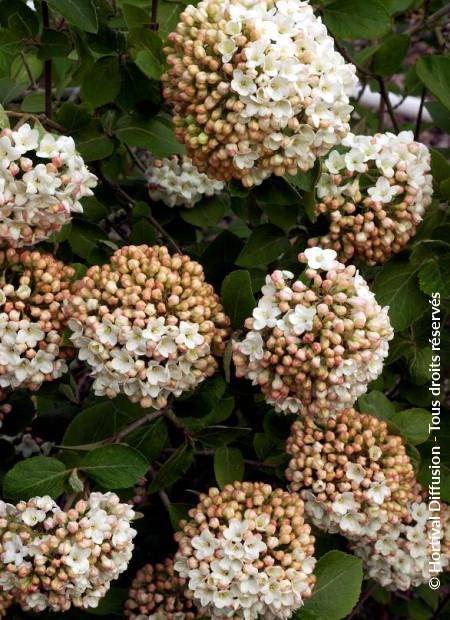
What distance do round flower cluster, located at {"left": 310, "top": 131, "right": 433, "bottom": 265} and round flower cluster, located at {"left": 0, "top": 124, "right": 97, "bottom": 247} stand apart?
68 cm

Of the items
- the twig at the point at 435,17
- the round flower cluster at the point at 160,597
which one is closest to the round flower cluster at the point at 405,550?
the round flower cluster at the point at 160,597

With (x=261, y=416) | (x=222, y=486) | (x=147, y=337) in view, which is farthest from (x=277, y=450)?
(x=147, y=337)

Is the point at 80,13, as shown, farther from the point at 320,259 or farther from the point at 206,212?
the point at 320,259

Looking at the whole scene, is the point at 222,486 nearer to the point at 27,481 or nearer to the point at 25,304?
the point at 27,481

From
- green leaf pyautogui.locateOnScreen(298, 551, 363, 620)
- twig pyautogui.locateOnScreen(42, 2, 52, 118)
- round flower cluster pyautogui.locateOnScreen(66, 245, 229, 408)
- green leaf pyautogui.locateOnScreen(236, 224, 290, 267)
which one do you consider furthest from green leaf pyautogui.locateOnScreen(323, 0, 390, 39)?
green leaf pyautogui.locateOnScreen(298, 551, 363, 620)

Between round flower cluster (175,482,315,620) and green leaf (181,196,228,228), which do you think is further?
green leaf (181,196,228,228)

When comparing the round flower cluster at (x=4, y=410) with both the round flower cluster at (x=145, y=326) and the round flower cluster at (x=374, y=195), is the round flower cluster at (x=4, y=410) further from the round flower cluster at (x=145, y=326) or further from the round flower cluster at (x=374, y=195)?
the round flower cluster at (x=374, y=195)

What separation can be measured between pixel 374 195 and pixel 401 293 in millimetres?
298

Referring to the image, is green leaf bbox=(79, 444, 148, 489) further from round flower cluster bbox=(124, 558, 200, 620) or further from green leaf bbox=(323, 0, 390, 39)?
green leaf bbox=(323, 0, 390, 39)

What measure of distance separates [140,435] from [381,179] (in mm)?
960

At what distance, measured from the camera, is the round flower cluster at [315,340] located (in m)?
2.04

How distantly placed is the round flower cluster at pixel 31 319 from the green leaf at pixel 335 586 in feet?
2.74

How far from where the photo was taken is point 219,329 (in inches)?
87.6

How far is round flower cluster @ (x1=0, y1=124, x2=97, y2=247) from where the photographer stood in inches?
81.2
